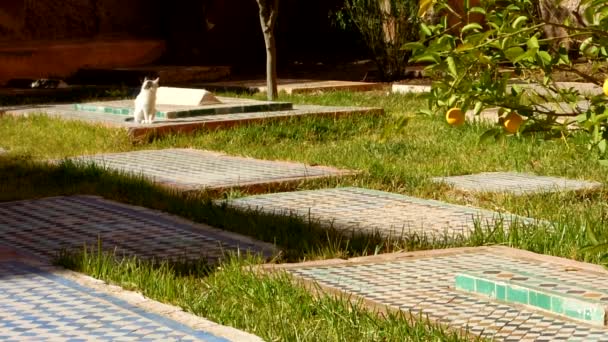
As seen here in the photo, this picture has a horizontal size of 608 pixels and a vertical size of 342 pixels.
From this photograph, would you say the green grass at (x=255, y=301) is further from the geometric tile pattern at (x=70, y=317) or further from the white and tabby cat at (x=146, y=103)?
the white and tabby cat at (x=146, y=103)

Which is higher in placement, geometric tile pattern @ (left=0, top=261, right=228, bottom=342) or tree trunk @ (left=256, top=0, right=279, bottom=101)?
tree trunk @ (left=256, top=0, right=279, bottom=101)

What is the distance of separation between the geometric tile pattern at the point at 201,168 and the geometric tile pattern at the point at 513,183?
59 centimetres

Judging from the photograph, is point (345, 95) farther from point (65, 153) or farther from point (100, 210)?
point (100, 210)

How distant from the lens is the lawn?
3520 millimetres

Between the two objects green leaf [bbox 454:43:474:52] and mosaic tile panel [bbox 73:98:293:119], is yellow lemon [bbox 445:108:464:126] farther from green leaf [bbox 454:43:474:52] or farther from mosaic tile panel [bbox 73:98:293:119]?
mosaic tile panel [bbox 73:98:293:119]

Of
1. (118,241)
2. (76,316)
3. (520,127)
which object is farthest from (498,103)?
(118,241)

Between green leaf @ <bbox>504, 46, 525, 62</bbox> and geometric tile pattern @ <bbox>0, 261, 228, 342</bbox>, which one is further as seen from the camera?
geometric tile pattern @ <bbox>0, 261, 228, 342</bbox>

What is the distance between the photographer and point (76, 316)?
11.4 feet

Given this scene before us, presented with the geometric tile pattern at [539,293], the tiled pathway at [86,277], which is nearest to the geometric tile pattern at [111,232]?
the tiled pathway at [86,277]

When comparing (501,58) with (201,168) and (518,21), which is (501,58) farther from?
(201,168)

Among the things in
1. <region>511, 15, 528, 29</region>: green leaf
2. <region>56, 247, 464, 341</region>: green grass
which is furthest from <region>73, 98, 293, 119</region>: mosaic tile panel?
<region>511, 15, 528, 29</region>: green leaf

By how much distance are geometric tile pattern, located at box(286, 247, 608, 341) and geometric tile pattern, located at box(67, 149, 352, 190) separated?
1.90 m

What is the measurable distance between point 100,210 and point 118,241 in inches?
28.3

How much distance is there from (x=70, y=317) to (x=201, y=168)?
3158 mm
